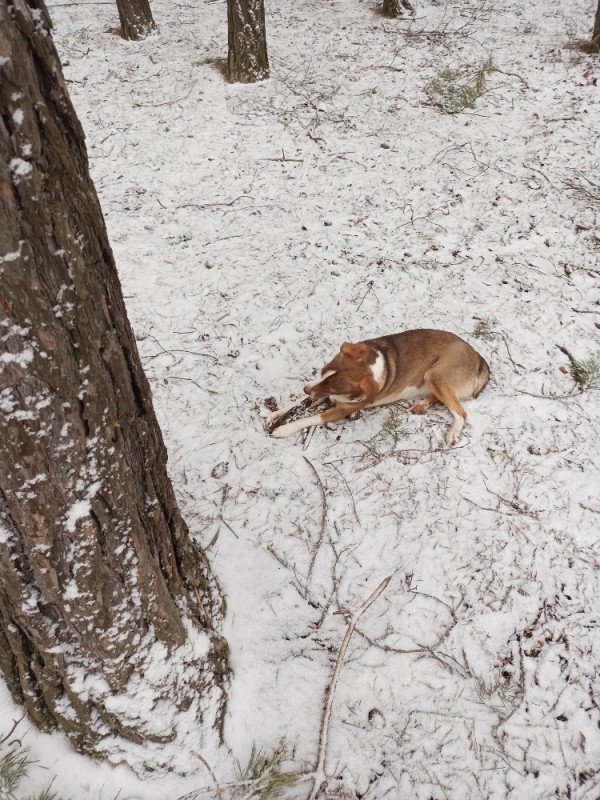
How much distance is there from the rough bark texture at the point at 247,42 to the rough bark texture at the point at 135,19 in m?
1.93

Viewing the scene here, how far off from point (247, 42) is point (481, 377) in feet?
19.5

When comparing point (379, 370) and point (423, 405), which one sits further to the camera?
point (423, 405)

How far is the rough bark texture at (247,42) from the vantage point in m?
6.88

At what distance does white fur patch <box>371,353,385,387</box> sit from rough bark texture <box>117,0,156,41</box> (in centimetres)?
Result: 755

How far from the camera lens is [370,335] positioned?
4.70 m

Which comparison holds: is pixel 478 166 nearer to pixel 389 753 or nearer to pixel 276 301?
pixel 276 301

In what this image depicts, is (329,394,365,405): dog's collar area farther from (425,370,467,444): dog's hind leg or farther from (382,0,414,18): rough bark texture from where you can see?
(382,0,414,18): rough bark texture

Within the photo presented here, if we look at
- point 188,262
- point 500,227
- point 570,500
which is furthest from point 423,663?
point 500,227

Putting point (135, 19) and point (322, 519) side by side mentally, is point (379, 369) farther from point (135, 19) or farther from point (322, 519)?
point (135, 19)

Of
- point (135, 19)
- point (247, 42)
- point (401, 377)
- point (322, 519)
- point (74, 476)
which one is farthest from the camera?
point (135, 19)

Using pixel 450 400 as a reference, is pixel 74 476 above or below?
above

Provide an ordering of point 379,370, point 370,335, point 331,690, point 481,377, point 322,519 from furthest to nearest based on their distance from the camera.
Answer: point 370,335
point 481,377
point 379,370
point 322,519
point 331,690

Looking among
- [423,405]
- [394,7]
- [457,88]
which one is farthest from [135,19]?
[423,405]

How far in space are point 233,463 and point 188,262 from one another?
250 centimetres
